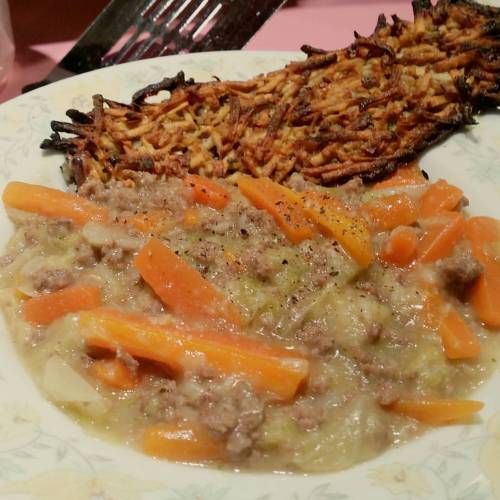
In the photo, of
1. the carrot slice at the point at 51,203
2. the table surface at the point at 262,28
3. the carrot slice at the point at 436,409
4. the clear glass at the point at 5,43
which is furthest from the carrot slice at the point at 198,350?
the table surface at the point at 262,28

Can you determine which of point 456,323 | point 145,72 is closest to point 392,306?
point 456,323

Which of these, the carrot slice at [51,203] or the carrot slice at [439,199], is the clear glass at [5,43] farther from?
the carrot slice at [439,199]

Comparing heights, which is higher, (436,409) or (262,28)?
(262,28)

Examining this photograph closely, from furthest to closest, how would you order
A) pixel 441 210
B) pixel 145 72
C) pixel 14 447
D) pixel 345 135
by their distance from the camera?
pixel 145 72 → pixel 345 135 → pixel 441 210 → pixel 14 447

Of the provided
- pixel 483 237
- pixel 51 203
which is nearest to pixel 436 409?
pixel 483 237

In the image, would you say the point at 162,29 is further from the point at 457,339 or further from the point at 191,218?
the point at 457,339

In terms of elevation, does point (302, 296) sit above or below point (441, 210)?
below

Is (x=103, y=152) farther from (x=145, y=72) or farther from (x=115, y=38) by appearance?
(x=115, y=38)

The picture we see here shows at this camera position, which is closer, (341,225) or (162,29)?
(341,225)
